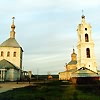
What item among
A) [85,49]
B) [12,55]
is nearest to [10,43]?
[12,55]

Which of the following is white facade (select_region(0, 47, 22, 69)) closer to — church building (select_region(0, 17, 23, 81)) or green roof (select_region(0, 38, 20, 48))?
church building (select_region(0, 17, 23, 81))

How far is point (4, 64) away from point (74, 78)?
57.9ft

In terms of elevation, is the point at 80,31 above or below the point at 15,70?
above

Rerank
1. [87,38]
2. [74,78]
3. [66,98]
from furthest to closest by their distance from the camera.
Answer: [87,38] → [74,78] → [66,98]

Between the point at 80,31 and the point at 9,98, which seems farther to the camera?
the point at 80,31

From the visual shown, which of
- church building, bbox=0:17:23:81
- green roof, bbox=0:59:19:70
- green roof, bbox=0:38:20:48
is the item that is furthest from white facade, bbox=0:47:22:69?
green roof, bbox=0:59:19:70

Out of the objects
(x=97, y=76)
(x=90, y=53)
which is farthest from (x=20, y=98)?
(x=90, y=53)

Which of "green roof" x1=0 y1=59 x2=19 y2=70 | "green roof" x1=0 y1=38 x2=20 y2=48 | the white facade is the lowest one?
"green roof" x1=0 y1=59 x2=19 y2=70

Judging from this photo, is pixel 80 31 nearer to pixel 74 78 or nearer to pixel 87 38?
pixel 87 38

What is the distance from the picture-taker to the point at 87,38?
50281mm

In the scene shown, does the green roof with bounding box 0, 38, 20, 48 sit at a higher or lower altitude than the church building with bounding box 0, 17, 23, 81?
higher

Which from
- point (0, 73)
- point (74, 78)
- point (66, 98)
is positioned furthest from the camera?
point (0, 73)

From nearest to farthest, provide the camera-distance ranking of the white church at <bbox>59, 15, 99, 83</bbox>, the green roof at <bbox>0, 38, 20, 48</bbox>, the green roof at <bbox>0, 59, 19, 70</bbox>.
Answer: the green roof at <bbox>0, 59, 19, 70</bbox> → the white church at <bbox>59, 15, 99, 83</bbox> → the green roof at <bbox>0, 38, 20, 48</bbox>

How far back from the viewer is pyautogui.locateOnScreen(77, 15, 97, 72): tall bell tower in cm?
4824
